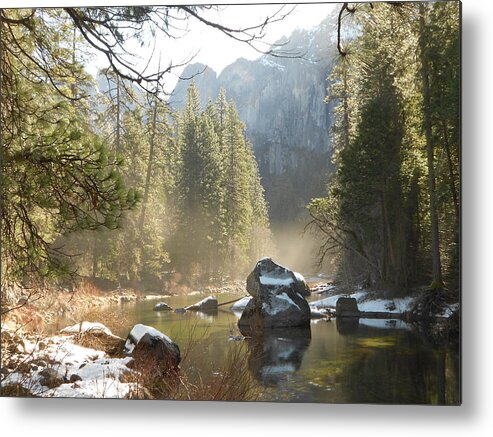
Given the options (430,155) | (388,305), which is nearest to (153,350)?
(388,305)

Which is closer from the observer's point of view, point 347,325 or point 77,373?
point 347,325

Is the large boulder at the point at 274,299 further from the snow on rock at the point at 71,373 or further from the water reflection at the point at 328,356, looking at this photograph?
the snow on rock at the point at 71,373

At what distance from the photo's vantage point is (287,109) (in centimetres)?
415

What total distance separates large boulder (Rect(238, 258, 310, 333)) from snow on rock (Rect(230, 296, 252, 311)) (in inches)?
0.8

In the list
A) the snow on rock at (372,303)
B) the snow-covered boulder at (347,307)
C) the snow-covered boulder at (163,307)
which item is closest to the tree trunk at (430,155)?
the snow on rock at (372,303)

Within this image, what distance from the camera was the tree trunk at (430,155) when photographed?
3.91 m

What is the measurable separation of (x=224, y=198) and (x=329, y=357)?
1201mm

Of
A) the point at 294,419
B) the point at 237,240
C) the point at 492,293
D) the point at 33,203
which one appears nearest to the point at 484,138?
the point at 492,293

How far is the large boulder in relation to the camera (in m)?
4.12

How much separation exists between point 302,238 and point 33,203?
5.65 ft

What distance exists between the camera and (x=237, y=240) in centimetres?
415

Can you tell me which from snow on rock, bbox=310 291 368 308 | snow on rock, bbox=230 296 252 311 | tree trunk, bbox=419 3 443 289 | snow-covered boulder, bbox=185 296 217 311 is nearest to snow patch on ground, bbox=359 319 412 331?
snow on rock, bbox=310 291 368 308

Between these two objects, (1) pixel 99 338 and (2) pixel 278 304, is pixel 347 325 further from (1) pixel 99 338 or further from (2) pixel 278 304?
(1) pixel 99 338

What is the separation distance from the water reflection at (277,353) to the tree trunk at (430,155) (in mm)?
874
